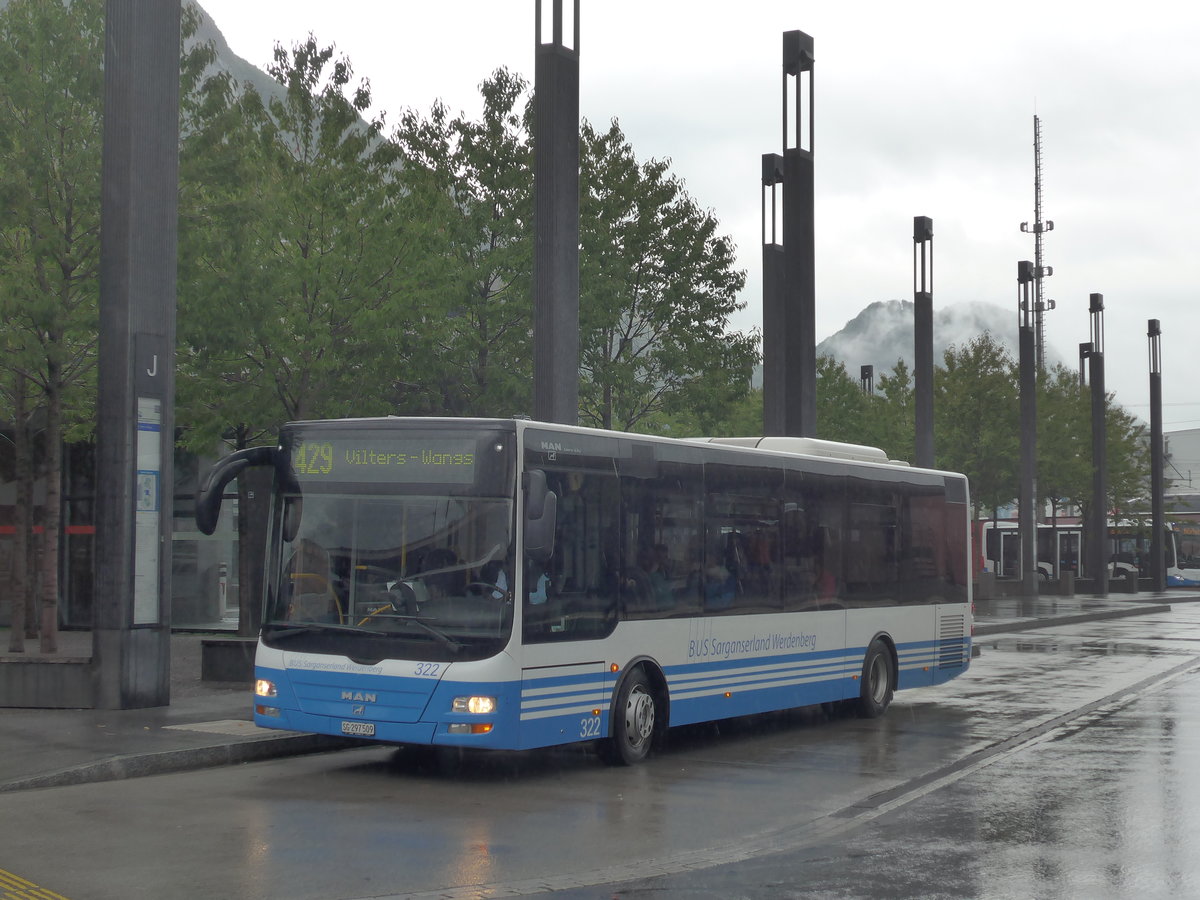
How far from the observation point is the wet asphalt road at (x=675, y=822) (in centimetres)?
800

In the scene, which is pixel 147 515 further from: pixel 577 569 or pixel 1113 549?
pixel 1113 549

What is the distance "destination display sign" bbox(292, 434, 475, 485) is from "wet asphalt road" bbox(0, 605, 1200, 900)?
2303mm

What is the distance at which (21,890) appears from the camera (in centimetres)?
759

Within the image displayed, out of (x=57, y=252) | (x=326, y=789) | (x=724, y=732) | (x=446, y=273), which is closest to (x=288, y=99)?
(x=446, y=273)

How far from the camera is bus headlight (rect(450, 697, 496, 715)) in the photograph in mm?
11102

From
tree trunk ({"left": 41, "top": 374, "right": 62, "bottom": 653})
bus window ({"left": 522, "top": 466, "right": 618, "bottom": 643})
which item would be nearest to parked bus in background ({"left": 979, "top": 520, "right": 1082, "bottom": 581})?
tree trunk ({"left": 41, "top": 374, "right": 62, "bottom": 653})

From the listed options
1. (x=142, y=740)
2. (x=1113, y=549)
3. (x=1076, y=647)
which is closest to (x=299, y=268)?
(x=142, y=740)

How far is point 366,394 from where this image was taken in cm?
2706

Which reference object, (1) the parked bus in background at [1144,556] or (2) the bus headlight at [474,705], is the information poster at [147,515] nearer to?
(2) the bus headlight at [474,705]

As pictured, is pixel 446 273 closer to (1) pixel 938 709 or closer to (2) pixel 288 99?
(2) pixel 288 99

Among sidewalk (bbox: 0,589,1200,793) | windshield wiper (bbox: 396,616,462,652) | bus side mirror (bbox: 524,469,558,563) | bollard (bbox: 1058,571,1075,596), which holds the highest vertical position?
bus side mirror (bbox: 524,469,558,563)

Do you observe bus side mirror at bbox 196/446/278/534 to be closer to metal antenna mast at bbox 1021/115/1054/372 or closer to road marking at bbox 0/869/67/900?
road marking at bbox 0/869/67/900

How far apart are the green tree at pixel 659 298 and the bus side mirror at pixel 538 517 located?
2342 centimetres

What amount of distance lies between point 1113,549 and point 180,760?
214ft
